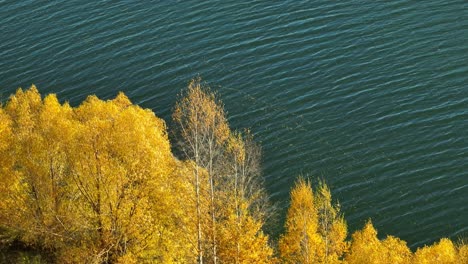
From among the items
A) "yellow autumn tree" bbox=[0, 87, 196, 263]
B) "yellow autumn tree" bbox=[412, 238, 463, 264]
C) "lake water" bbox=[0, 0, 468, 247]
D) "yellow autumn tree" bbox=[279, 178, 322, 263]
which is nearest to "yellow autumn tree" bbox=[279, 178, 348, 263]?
"yellow autumn tree" bbox=[279, 178, 322, 263]

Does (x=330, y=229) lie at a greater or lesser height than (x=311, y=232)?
greater

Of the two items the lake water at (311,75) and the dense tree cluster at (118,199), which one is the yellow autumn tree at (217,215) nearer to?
the dense tree cluster at (118,199)

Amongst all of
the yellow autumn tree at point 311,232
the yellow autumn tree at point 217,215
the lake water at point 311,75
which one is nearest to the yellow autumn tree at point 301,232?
the yellow autumn tree at point 311,232

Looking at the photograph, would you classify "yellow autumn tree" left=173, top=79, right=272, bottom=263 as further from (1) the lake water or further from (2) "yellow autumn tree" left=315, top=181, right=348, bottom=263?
(1) the lake water

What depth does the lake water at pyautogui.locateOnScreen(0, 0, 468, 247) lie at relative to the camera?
245 ft

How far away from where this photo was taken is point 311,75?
91938mm

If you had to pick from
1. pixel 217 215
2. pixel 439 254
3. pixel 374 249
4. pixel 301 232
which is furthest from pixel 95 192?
pixel 439 254

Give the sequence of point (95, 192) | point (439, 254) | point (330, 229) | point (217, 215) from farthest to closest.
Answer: point (330, 229), point (439, 254), point (217, 215), point (95, 192)

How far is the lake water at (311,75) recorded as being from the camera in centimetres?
7456

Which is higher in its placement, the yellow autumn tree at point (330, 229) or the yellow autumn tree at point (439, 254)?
the yellow autumn tree at point (330, 229)

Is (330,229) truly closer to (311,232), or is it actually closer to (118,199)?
(311,232)

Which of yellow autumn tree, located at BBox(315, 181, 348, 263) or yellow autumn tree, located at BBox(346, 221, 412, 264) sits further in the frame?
yellow autumn tree, located at BBox(315, 181, 348, 263)

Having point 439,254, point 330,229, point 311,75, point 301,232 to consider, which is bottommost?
point 439,254

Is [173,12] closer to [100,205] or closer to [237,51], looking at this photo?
[237,51]
